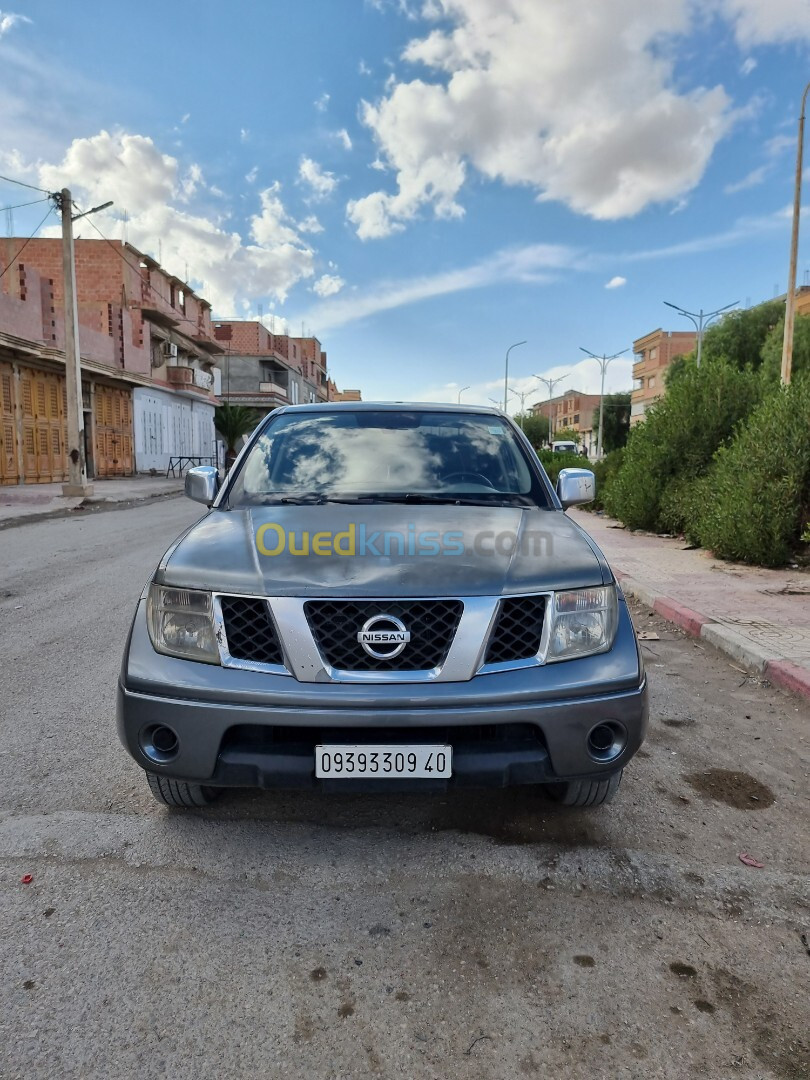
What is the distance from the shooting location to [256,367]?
193ft

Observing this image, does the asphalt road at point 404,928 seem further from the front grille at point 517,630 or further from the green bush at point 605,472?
the green bush at point 605,472

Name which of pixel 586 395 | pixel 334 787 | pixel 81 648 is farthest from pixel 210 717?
pixel 586 395

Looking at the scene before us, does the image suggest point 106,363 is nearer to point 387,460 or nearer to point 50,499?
point 50,499

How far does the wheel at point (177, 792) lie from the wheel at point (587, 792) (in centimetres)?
132

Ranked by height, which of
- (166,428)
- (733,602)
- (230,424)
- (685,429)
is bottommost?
(733,602)

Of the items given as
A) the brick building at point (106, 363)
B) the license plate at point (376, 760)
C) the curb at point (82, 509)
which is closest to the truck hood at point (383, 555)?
the license plate at point (376, 760)

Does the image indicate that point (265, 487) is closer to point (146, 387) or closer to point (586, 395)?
point (146, 387)

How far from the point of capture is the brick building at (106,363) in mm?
21516

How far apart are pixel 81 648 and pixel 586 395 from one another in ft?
388

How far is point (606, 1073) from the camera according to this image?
1563 millimetres

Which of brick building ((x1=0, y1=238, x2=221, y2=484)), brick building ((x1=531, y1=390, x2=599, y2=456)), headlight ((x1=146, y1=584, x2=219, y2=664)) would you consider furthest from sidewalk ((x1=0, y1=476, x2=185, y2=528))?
brick building ((x1=531, y1=390, x2=599, y2=456))

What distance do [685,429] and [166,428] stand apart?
29.3 meters

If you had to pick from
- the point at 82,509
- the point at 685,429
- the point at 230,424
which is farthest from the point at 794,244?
the point at 230,424

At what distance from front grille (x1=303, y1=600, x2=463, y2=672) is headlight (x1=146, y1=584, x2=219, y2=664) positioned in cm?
35
